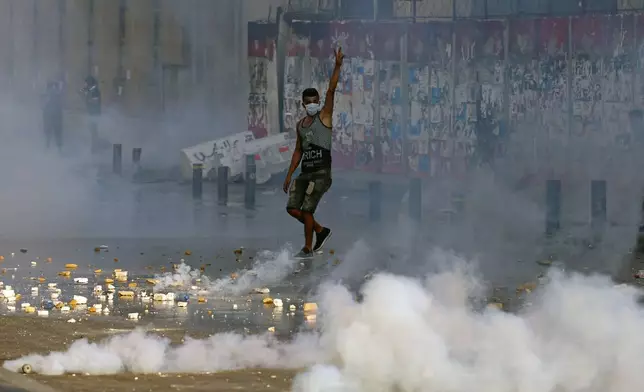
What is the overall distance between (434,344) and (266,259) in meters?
9.62

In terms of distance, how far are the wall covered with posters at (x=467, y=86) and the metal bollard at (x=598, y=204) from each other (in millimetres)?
5234

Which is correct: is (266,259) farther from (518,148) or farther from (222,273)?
(518,148)

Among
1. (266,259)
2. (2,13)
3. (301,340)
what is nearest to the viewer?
(301,340)

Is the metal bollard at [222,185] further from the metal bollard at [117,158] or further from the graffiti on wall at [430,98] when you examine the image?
the metal bollard at [117,158]

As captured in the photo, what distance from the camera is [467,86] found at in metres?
30.3

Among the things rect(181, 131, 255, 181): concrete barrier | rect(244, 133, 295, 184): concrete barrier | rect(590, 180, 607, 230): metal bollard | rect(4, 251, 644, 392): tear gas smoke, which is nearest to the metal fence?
rect(244, 133, 295, 184): concrete barrier

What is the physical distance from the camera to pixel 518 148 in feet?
95.0

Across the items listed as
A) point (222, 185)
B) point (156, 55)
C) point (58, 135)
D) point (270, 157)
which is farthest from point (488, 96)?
point (156, 55)

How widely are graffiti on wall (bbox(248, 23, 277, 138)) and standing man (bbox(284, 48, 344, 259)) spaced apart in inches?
758

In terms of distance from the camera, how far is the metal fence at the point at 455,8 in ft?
92.9

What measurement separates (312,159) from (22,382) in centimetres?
710

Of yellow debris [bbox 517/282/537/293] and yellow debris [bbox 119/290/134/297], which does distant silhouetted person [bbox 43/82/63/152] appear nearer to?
yellow debris [bbox 517/282/537/293]

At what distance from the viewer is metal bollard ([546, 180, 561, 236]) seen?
21422 mm

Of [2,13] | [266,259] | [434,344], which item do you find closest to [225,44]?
[2,13]
